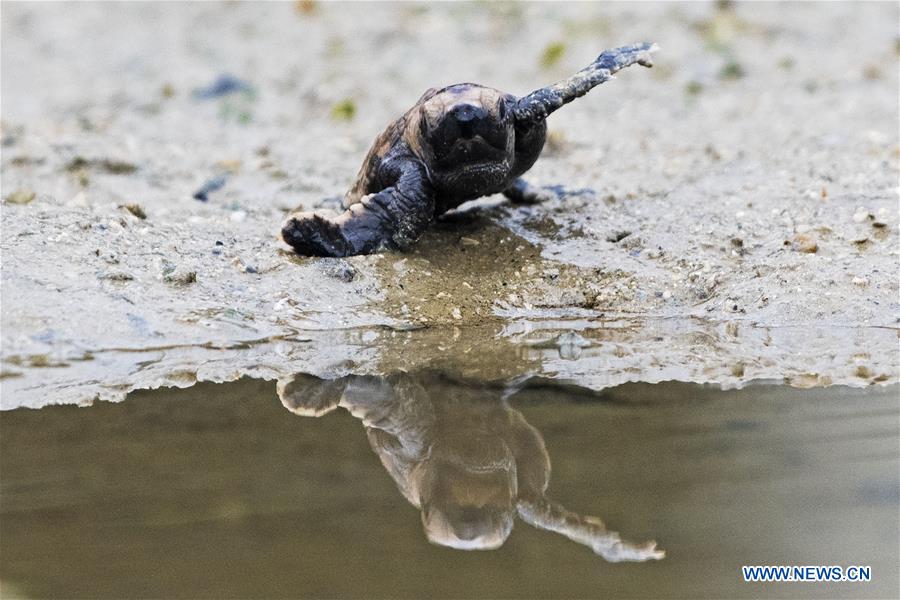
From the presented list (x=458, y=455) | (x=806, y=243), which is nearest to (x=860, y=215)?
(x=806, y=243)

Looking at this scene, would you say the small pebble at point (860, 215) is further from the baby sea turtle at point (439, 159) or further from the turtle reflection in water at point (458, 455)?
the turtle reflection in water at point (458, 455)

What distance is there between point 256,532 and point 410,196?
2.26m

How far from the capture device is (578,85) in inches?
184

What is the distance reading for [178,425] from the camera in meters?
3.26

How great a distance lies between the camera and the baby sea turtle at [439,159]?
436 centimetres

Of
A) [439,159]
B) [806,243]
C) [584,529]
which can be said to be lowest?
[584,529]

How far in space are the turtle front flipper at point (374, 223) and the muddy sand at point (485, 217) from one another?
0.09 metres

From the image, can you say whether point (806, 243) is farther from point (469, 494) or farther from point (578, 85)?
point (469, 494)

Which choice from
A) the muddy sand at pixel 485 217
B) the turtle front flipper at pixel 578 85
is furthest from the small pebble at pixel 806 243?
the turtle front flipper at pixel 578 85

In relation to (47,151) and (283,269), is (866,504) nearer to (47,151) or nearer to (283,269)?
(283,269)

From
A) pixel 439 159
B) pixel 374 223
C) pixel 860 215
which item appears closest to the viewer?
pixel 439 159

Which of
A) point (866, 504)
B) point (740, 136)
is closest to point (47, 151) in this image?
point (740, 136)

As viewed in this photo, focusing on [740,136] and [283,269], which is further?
[740,136]

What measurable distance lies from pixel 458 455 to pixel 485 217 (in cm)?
228
